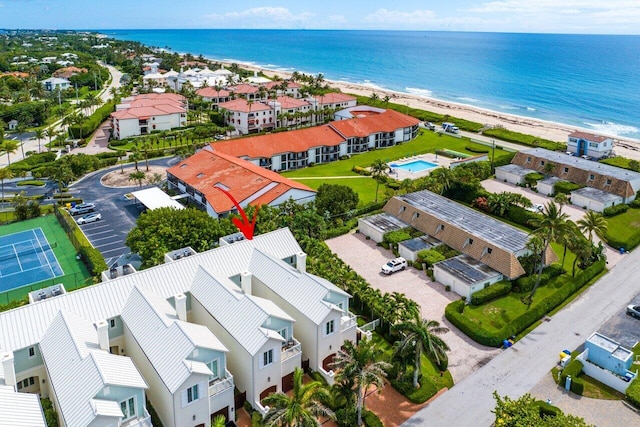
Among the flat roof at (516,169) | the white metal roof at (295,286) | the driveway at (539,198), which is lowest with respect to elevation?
the driveway at (539,198)

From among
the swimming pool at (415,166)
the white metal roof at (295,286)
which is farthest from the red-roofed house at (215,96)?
the white metal roof at (295,286)

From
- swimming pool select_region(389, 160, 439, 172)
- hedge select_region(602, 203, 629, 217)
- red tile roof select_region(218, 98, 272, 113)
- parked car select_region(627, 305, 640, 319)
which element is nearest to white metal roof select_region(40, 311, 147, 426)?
parked car select_region(627, 305, 640, 319)

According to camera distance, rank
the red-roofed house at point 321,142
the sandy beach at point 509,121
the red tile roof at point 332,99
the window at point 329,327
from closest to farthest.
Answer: the window at point 329,327 < the red-roofed house at point 321,142 < the sandy beach at point 509,121 < the red tile roof at point 332,99

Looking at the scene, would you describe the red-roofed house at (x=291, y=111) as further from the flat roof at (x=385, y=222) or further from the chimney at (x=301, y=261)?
the chimney at (x=301, y=261)

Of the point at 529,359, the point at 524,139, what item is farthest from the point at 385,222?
the point at 524,139

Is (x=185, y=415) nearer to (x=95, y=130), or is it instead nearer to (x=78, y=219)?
(x=78, y=219)

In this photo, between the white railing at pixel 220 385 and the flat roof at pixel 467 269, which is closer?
the white railing at pixel 220 385

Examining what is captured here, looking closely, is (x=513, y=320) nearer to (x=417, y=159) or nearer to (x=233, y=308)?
(x=233, y=308)
